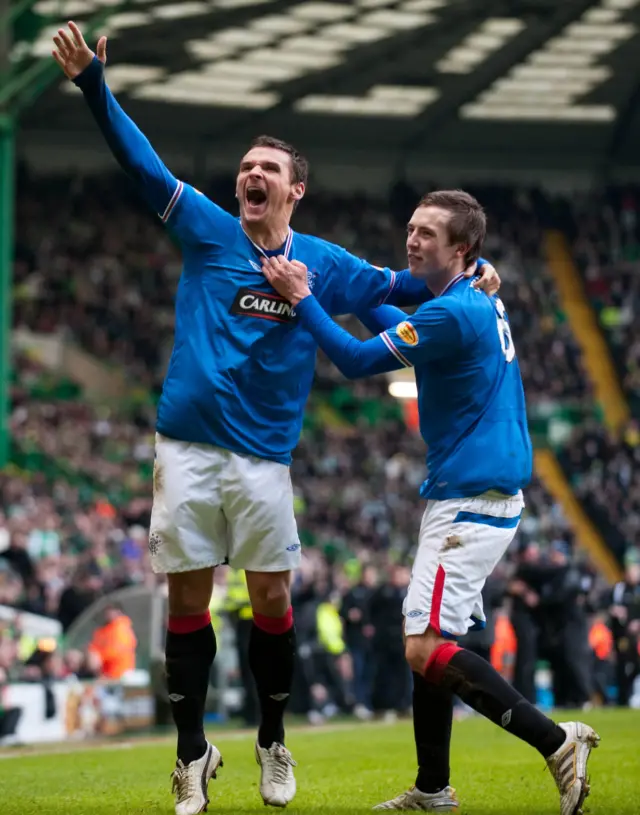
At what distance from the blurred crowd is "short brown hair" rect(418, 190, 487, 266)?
8.82m

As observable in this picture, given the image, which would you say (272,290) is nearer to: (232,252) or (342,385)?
(232,252)

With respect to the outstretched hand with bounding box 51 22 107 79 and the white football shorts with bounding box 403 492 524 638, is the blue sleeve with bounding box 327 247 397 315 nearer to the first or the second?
the white football shorts with bounding box 403 492 524 638

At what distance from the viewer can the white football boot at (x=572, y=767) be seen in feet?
18.1

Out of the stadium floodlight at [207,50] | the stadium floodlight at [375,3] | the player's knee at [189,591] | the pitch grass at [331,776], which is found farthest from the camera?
the stadium floodlight at [207,50]

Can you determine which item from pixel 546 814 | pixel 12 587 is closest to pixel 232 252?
pixel 546 814

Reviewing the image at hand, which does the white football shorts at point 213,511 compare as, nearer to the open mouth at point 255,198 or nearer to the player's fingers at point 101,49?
the open mouth at point 255,198

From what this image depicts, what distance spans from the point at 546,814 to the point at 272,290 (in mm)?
2314

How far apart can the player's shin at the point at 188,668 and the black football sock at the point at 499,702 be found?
0.99 m

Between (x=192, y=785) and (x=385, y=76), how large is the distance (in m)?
28.4

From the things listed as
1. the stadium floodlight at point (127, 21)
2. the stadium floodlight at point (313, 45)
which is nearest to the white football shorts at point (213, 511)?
the stadium floodlight at point (127, 21)

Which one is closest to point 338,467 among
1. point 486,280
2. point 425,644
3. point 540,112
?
point 540,112

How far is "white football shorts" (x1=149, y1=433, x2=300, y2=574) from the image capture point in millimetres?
5883

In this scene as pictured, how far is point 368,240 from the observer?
3597 centimetres

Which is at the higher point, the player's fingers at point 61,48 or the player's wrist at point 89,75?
the player's fingers at point 61,48
